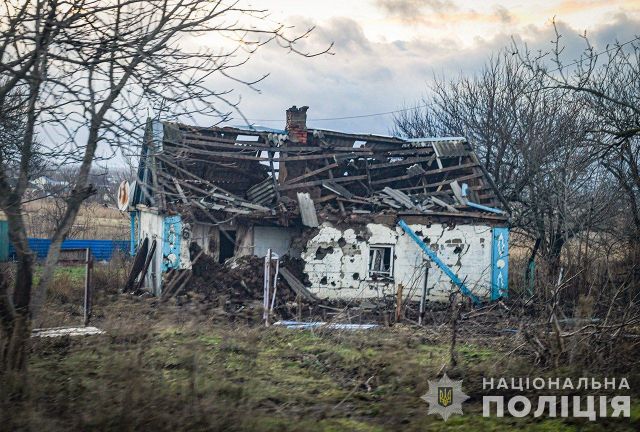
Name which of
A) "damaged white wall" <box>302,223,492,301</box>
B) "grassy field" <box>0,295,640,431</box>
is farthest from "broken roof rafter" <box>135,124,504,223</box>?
"grassy field" <box>0,295,640,431</box>

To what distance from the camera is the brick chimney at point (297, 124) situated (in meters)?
19.6

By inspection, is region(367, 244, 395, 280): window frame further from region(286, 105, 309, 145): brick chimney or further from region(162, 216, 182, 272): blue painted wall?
region(162, 216, 182, 272): blue painted wall

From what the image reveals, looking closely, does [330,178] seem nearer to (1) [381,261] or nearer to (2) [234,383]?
(1) [381,261]

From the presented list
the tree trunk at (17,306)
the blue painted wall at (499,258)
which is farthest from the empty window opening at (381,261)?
the tree trunk at (17,306)

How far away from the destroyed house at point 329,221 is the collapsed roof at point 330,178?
0.12 feet

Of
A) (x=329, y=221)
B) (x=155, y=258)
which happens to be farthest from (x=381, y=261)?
(x=155, y=258)

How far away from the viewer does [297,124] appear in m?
19.7

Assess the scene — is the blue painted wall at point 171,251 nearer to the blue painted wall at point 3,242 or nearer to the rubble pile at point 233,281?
the rubble pile at point 233,281

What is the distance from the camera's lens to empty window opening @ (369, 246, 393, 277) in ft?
59.6

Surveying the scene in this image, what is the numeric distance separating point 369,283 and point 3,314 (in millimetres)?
13160

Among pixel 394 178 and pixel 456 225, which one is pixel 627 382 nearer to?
pixel 456 225

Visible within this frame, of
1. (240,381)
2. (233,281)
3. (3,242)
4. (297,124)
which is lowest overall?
(240,381)

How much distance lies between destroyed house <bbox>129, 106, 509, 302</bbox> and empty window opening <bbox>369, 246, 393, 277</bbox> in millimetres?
28

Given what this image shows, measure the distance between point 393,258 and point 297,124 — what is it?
4985 millimetres
